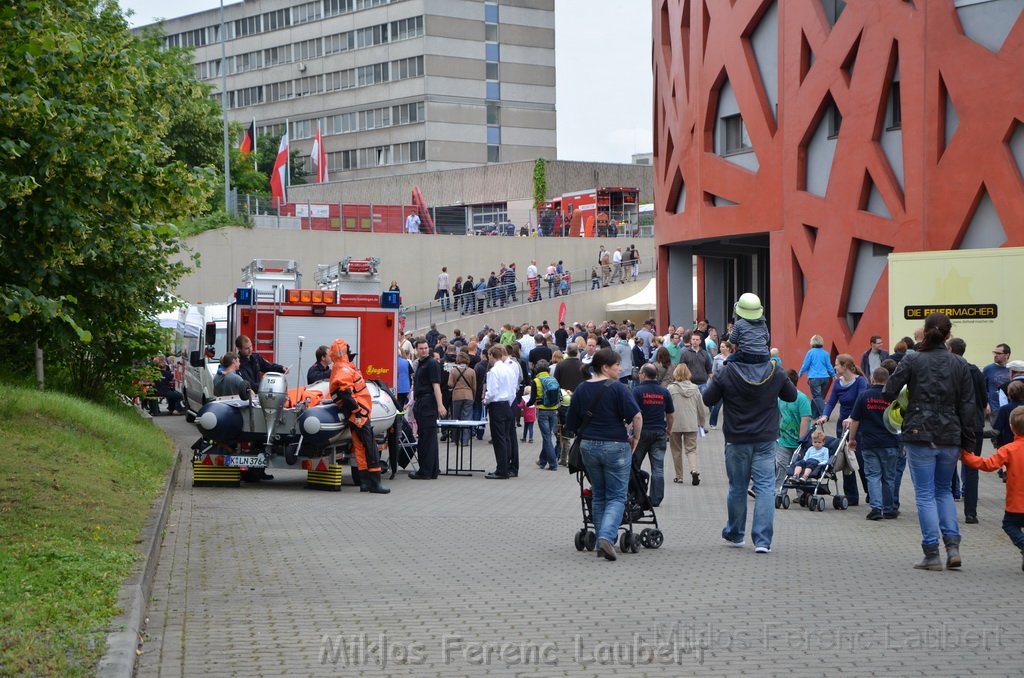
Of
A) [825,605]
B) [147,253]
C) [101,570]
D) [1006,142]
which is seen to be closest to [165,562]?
[101,570]

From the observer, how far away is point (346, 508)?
1446 cm

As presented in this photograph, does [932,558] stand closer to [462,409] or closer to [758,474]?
[758,474]

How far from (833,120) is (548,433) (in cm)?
1365

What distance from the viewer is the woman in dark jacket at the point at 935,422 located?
10.0 m

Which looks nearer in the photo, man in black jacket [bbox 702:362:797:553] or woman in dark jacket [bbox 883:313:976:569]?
woman in dark jacket [bbox 883:313:976:569]

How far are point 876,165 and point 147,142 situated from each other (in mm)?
17130

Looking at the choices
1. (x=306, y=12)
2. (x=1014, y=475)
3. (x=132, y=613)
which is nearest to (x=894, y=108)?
(x=1014, y=475)

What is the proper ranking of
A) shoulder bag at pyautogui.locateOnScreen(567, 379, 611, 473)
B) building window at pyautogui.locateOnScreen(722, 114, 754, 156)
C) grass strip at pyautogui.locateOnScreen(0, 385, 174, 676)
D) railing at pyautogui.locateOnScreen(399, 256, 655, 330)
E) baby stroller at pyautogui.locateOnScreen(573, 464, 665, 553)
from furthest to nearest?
railing at pyautogui.locateOnScreen(399, 256, 655, 330) → building window at pyautogui.locateOnScreen(722, 114, 754, 156) → baby stroller at pyautogui.locateOnScreen(573, 464, 665, 553) → shoulder bag at pyautogui.locateOnScreen(567, 379, 611, 473) → grass strip at pyautogui.locateOnScreen(0, 385, 174, 676)

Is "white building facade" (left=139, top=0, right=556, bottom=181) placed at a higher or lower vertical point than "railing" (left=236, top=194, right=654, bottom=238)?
higher

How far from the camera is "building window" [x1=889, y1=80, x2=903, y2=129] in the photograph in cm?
2708

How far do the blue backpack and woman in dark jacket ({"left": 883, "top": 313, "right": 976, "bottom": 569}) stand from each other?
9.50 meters

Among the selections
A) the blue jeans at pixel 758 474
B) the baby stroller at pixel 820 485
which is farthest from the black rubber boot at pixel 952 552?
the baby stroller at pixel 820 485

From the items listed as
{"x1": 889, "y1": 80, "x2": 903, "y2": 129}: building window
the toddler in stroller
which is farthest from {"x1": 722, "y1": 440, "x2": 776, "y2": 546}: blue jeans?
{"x1": 889, "y1": 80, "x2": 903, "y2": 129}: building window

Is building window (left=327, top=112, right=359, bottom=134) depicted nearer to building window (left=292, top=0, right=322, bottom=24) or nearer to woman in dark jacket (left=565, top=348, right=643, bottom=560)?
building window (left=292, top=0, right=322, bottom=24)
